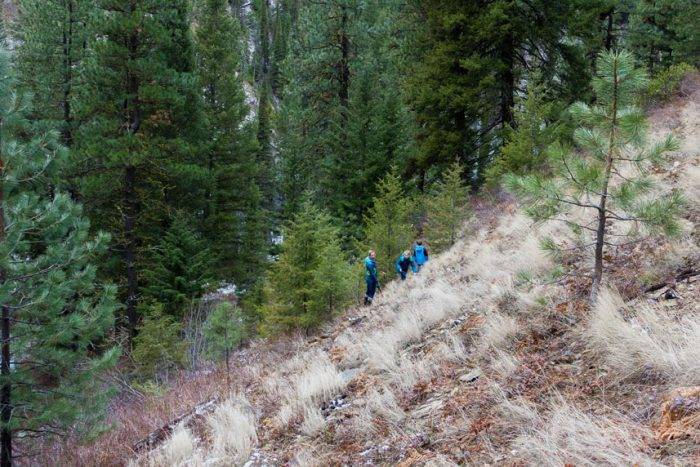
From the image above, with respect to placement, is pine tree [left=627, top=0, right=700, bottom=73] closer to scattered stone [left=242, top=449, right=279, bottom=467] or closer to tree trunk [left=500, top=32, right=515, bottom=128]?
tree trunk [left=500, top=32, right=515, bottom=128]

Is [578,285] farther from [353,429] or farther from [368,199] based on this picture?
[368,199]

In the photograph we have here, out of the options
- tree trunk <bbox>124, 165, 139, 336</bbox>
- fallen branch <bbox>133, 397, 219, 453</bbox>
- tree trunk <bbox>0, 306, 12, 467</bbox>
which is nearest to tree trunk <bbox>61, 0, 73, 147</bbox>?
tree trunk <bbox>124, 165, 139, 336</bbox>

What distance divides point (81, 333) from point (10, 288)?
2.05m

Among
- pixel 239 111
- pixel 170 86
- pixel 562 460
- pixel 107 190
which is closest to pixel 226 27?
pixel 239 111

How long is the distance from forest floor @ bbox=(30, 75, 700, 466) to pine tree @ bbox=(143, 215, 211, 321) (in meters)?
9.51

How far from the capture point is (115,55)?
15125 millimetres

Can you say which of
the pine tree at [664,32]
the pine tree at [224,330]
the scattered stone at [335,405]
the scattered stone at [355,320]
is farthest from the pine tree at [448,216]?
the pine tree at [664,32]

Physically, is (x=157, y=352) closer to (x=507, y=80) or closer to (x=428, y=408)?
(x=428, y=408)

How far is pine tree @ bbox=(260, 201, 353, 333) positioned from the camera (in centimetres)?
1201

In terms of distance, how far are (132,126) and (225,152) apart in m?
6.00

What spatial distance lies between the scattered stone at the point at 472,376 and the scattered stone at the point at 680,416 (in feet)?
5.20

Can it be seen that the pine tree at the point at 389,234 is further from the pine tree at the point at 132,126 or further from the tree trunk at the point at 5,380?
the tree trunk at the point at 5,380

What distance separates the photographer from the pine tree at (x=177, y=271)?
56.6ft

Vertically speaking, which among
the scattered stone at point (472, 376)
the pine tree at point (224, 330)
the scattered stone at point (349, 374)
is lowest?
the pine tree at point (224, 330)
